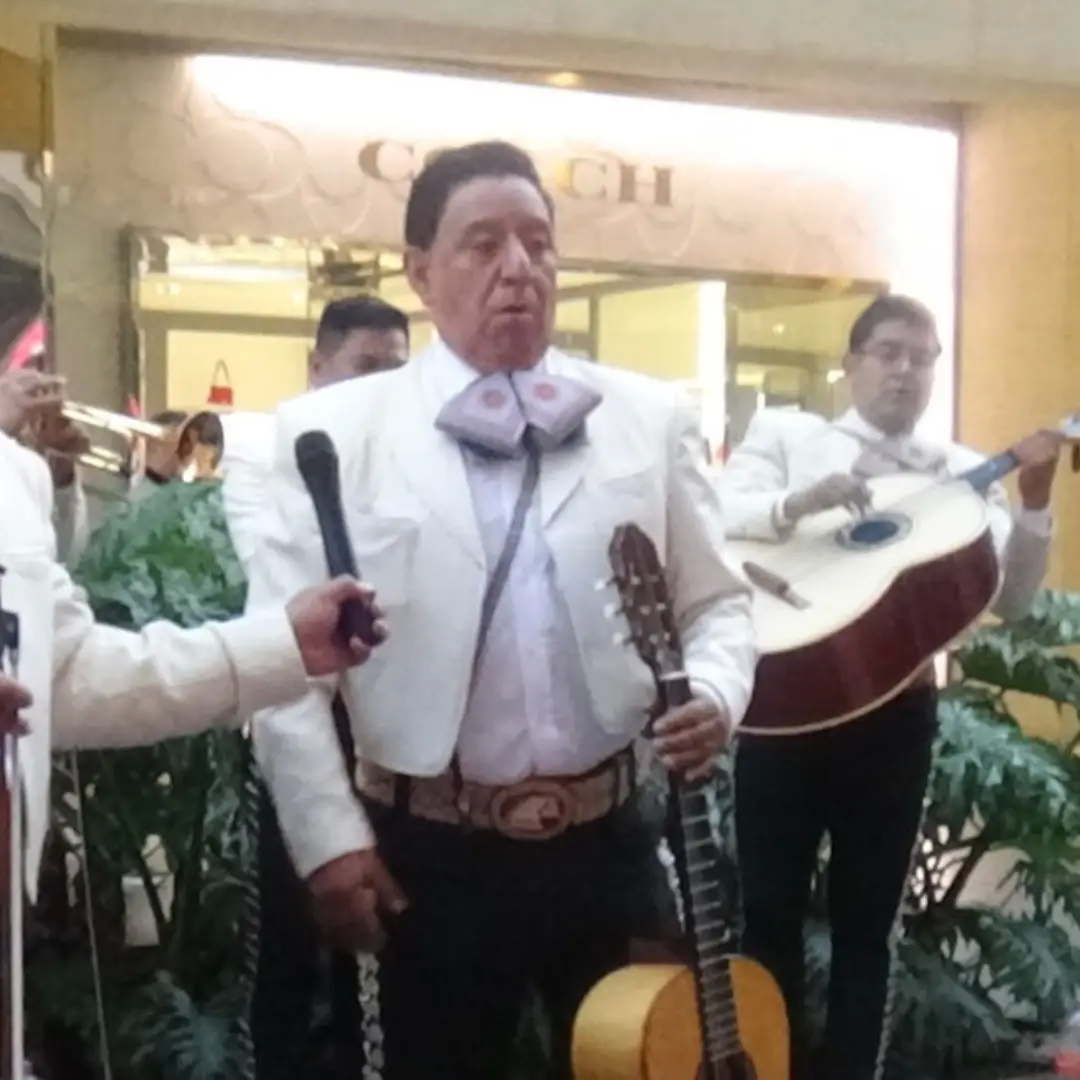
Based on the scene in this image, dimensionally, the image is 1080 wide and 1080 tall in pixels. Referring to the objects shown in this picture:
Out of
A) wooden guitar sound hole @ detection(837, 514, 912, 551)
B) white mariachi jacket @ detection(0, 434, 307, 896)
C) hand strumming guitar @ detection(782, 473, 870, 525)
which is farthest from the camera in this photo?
hand strumming guitar @ detection(782, 473, 870, 525)

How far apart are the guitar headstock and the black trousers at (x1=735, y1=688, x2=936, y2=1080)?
3.41ft

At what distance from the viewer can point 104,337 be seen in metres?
4.25

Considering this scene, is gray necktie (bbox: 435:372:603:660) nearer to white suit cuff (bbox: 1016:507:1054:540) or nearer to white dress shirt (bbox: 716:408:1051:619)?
white dress shirt (bbox: 716:408:1051:619)

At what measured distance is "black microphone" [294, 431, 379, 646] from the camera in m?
1.69

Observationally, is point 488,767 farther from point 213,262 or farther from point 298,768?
point 213,262

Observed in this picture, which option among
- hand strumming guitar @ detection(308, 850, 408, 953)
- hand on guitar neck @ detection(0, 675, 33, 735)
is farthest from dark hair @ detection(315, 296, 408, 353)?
hand on guitar neck @ detection(0, 675, 33, 735)

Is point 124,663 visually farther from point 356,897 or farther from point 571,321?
point 571,321

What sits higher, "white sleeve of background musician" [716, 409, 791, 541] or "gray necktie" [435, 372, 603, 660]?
"gray necktie" [435, 372, 603, 660]

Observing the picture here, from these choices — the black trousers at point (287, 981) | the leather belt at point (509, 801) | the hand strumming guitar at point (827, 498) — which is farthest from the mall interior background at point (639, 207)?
the leather belt at point (509, 801)

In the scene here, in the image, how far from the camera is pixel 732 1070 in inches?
74.7

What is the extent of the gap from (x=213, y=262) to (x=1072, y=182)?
2286 millimetres

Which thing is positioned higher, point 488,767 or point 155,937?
point 488,767

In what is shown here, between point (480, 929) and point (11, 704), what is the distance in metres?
0.59

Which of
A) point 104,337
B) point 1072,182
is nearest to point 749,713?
point 104,337
